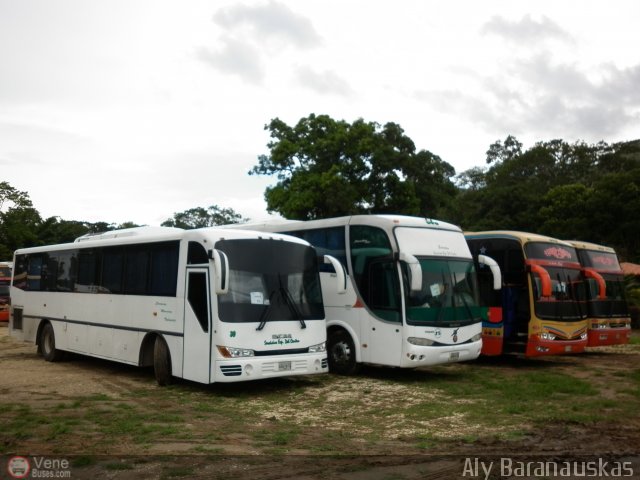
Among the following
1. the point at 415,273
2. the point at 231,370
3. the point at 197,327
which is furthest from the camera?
the point at 415,273

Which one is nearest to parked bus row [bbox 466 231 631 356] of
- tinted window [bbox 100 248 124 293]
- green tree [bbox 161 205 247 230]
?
tinted window [bbox 100 248 124 293]

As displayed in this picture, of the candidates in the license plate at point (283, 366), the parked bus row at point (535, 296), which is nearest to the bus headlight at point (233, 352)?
the license plate at point (283, 366)

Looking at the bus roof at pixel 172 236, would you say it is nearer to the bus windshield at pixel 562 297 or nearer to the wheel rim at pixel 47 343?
the wheel rim at pixel 47 343

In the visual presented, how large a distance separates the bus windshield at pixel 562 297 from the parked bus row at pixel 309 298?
3 cm

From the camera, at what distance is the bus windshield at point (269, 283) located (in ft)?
37.7

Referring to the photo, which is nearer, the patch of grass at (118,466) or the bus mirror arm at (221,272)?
the patch of grass at (118,466)

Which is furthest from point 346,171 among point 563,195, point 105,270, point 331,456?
point 331,456

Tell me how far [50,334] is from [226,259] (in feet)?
25.5

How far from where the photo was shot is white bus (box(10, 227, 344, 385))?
1130cm

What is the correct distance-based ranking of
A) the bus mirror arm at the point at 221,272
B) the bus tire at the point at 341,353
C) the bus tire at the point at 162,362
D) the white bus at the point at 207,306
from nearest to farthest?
the bus mirror arm at the point at 221,272, the white bus at the point at 207,306, the bus tire at the point at 162,362, the bus tire at the point at 341,353

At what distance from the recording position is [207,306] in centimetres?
1145

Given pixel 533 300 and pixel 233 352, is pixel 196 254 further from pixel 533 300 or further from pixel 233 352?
pixel 533 300

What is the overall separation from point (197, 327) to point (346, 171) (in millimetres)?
33293

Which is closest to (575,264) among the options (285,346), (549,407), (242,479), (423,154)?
(549,407)
